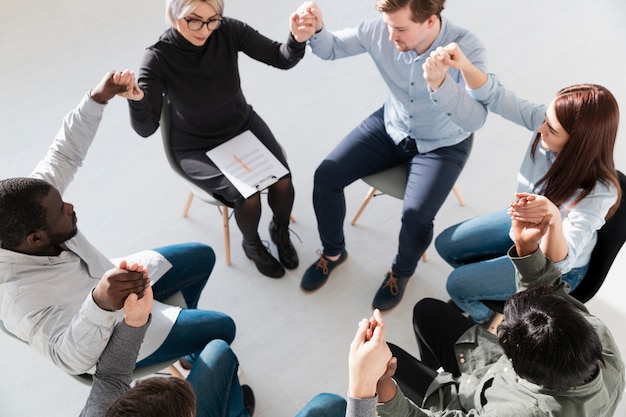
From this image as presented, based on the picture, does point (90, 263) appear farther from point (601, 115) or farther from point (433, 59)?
point (601, 115)

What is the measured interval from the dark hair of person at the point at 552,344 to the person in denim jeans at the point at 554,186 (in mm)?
453

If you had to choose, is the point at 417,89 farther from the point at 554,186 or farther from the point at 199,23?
the point at 199,23

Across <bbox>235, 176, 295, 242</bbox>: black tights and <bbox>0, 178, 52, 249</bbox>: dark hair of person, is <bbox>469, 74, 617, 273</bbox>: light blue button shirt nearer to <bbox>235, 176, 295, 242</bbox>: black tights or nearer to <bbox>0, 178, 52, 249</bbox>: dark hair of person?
<bbox>235, 176, 295, 242</bbox>: black tights

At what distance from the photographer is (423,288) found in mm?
2713

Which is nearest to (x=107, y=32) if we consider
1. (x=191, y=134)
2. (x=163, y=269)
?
(x=191, y=134)

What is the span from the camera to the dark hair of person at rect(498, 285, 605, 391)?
134 cm

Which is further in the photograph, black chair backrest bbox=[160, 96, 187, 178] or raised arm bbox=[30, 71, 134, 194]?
black chair backrest bbox=[160, 96, 187, 178]

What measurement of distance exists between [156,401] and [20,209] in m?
0.74

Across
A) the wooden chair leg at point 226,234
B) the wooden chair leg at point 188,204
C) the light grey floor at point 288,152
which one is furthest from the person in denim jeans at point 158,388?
the wooden chair leg at point 188,204

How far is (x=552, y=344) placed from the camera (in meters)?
1.36

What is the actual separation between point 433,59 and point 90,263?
135 centimetres

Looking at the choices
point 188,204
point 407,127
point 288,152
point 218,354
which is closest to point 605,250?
point 407,127

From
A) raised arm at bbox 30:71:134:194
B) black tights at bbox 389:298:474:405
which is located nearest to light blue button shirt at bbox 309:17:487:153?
black tights at bbox 389:298:474:405

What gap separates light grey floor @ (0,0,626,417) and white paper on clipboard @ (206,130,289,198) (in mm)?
529
